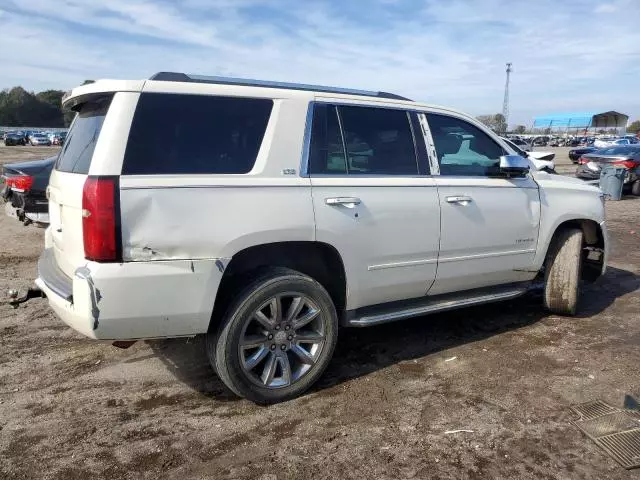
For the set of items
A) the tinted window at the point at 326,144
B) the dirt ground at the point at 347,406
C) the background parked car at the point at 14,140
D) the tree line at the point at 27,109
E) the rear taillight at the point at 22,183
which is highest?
the tree line at the point at 27,109

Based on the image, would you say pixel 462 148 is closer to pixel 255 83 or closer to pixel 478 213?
pixel 478 213

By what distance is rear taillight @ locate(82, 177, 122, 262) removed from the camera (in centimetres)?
286

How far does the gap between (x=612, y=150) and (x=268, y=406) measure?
1711 centimetres

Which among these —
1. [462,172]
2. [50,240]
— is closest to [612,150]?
[462,172]

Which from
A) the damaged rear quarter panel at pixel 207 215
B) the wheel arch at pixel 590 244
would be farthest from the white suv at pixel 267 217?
the wheel arch at pixel 590 244

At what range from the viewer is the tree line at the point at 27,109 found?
97625 millimetres

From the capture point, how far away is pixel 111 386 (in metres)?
3.76

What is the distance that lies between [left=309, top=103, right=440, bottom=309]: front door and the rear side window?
1.50 ft

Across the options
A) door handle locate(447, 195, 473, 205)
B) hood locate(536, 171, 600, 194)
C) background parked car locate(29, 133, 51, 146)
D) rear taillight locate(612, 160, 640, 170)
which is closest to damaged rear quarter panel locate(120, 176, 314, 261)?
door handle locate(447, 195, 473, 205)

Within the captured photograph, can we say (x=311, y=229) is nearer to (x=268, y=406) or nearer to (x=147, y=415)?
(x=268, y=406)

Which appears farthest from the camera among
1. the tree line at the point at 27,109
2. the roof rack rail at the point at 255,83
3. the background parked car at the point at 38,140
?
the tree line at the point at 27,109

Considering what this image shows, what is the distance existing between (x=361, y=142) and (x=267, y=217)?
3.31 ft

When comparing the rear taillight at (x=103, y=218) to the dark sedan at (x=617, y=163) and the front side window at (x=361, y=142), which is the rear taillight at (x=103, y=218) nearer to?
the front side window at (x=361, y=142)

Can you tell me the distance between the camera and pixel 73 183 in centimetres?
316
